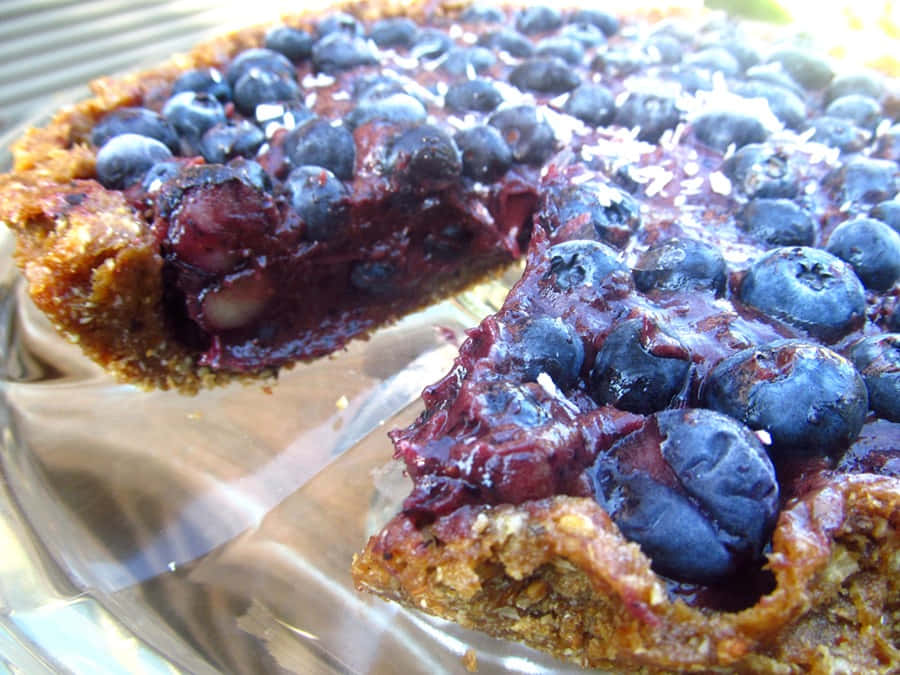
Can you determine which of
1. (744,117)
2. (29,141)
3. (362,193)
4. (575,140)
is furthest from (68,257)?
(744,117)

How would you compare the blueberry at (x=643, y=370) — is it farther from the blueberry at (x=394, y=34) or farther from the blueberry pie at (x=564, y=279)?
the blueberry at (x=394, y=34)

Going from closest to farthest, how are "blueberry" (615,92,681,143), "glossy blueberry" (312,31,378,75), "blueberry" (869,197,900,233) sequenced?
"blueberry" (869,197,900,233) < "blueberry" (615,92,681,143) < "glossy blueberry" (312,31,378,75)

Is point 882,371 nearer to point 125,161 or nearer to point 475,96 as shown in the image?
point 475,96

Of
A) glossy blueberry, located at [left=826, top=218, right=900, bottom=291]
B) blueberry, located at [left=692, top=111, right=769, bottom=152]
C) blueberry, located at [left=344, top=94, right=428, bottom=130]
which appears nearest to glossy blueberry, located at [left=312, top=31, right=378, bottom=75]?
blueberry, located at [left=344, top=94, right=428, bottom=130]

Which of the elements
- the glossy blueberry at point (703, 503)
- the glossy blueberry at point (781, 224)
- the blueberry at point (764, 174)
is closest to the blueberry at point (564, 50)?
the blueberry at point (764, 174)

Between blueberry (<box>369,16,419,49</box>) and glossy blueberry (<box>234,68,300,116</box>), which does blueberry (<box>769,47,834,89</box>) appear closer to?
blueberry (<box>369,16,419,49</box>)

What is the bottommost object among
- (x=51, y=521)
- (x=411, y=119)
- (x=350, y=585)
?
(x=350, y=585)

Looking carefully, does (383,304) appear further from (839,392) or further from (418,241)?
(839,392)
